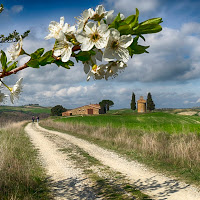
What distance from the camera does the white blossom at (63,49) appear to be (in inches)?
53.6

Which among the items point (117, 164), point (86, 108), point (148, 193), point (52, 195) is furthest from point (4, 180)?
point (86, 108)

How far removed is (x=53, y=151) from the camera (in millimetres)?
12836

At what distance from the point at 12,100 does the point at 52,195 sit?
5264mm

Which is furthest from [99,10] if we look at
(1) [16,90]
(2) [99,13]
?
(1) [16,90]

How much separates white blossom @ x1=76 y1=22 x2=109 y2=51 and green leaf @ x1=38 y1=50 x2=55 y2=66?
251mm

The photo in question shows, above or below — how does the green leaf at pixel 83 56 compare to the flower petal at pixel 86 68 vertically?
above

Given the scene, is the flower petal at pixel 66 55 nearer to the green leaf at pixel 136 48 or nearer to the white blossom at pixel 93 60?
the white blossom at pixel 93 60

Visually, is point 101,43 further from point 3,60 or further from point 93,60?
point 3,60

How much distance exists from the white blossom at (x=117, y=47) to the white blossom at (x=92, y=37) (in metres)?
0.04

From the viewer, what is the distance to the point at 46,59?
1.45 meters

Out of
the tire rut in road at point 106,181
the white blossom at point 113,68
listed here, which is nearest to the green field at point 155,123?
the tire rut in road at point 106,181

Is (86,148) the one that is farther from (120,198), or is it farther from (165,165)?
(120,198)

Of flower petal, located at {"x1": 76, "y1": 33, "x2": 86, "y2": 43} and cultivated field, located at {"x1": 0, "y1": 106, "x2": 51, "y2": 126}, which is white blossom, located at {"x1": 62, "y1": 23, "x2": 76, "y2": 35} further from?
cultivated field, located at {"x1": 0, "y1": 106, "x2": 51, "y2": 126}

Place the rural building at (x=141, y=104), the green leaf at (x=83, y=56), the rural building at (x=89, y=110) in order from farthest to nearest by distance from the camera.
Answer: the rural building at (x=141, y=104) < the rural building at (x=89, y=110) < the green leaf at (x=83, y=56)
